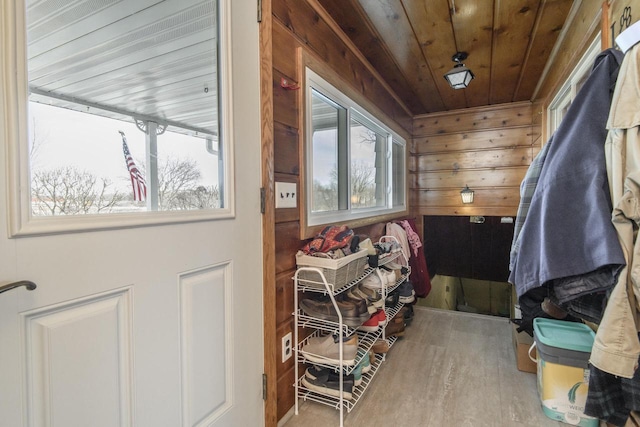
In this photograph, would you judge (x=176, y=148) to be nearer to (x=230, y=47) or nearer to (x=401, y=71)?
(x=230, y=47)

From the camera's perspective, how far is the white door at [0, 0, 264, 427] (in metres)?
0.65

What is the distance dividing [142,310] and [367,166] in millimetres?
2130

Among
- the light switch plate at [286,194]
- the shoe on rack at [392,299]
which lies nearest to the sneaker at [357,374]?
the shoe on rack at [392,299]

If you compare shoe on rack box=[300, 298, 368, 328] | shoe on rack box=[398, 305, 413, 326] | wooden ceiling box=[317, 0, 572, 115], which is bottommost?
shoe on rack box=[398, 305, 413, 326]

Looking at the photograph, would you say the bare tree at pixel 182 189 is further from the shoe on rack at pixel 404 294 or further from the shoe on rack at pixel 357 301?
the shoe on rack at pixel 404 294

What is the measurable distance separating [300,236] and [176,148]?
2.45 ft

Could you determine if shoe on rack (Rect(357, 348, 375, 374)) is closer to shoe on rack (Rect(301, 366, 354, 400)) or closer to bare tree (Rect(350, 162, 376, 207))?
shoe on rack (Rect(301, 366, 354, 400))

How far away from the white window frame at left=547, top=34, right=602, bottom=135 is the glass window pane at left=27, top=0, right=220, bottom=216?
1774 mm

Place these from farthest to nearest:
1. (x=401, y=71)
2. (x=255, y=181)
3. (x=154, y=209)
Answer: (x=401, y=71) < (x=255, y=181) < (x=154, y=209)

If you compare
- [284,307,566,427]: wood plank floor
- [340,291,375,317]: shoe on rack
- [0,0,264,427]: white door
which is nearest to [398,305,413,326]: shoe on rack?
[284,307,566,427]: wood plank floor

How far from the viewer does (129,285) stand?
85 cm

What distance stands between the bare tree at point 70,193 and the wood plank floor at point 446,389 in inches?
52.6

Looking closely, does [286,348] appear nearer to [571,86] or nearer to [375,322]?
[375,322]

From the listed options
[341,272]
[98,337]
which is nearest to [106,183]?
[98,337]
